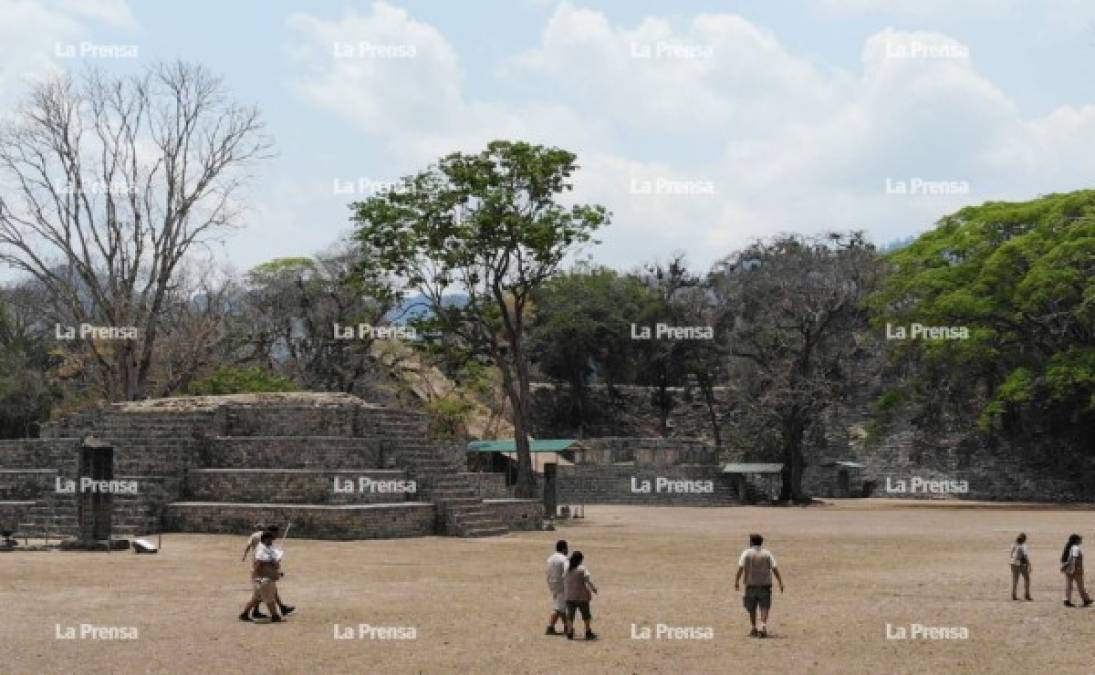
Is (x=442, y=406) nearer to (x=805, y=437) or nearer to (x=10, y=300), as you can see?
(x=805, y=437)

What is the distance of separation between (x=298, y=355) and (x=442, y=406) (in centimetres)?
982

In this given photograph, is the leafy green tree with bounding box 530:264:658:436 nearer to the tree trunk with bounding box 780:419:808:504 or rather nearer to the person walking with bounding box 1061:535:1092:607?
the tree trunk with bounding box 780:419:808:504

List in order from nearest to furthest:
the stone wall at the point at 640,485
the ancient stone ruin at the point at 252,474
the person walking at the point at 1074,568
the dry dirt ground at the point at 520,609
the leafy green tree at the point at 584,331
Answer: the dry dirt ground at the point at 520,609 < the person walking at the point at 1074,568 < the ancient stone ruin at the point at 252,474 < the stone wall at the point at 640,485 < the leafy green tree at the point at 584,331

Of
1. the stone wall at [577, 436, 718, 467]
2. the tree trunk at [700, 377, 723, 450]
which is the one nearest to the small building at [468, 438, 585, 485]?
the stone wall at [577, 436, 718, 467]

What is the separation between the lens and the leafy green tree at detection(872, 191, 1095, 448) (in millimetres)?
41250

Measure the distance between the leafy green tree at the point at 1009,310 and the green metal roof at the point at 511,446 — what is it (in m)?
14.2

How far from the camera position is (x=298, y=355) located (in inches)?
2359

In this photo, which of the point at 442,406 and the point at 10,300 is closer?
the point at 442,406

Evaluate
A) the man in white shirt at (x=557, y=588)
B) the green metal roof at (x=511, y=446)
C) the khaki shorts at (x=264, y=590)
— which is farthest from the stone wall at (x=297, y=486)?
the green metal roof at (x=511, y=446)

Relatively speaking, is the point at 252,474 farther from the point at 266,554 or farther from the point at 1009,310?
the point at 1009,310

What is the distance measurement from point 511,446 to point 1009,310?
2068 centimetres

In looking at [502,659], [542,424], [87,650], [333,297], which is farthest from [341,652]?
[542,424]

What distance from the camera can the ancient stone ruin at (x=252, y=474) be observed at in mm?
24672

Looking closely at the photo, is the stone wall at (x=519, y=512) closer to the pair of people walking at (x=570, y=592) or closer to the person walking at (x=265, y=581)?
the person walking at (x=265, y=581)
